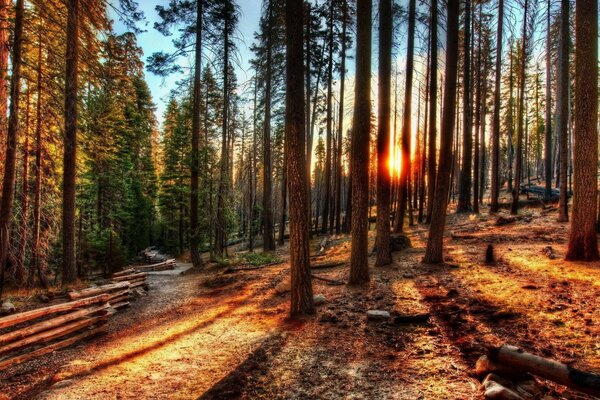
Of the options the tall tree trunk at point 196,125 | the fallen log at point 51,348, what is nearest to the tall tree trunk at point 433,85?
the tall tree trunk at point 196,125

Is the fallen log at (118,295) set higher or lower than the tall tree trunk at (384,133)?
lower

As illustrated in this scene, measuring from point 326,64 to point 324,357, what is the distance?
65.6 feet

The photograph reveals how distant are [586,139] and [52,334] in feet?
42.2

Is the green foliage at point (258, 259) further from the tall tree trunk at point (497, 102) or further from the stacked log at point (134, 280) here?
the tall tree trunk at point (497, 102)

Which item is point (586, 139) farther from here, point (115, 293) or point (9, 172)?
point (9, 172)

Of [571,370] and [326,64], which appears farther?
[326,64]

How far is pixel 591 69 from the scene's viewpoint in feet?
24.5

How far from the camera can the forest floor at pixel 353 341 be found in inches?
156

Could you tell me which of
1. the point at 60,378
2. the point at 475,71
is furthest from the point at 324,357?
the point at 475,71

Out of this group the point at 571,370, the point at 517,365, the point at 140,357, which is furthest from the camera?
the point at 140,357

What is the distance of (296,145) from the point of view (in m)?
6.42

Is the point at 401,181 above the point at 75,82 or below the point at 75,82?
below

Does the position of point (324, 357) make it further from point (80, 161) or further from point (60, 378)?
point (80, 161)

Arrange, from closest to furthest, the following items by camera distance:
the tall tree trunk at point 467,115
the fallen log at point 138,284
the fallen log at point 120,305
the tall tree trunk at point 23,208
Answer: the fallen log at point 120,305 < the tall tree trunk at point 23,208 < the fallen log at point 138,284 < the tall tree trunk at point 467,115
